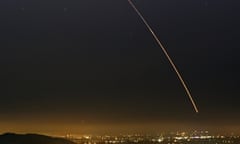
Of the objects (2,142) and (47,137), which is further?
(47,137)

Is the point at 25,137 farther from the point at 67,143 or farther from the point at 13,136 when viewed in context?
the point at 67,143

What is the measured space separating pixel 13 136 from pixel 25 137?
3.38 meters

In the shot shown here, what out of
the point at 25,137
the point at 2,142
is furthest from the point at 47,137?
the point at 2,142

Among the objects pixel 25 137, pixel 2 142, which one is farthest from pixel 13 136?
pixel 2 142

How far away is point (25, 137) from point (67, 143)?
14.0m

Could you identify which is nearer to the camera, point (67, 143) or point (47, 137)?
point (67, 143)

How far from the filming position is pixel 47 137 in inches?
6176

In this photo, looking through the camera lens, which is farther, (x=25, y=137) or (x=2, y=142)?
(x=25, y=137)

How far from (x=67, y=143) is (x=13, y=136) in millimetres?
14823

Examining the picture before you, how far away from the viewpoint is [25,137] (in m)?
156

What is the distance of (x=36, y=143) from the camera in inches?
5787

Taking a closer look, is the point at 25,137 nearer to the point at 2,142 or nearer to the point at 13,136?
the point at 13,136

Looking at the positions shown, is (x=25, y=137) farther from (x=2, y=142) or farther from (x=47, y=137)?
(x=2, y=142)

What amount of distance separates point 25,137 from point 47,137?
5.23m
